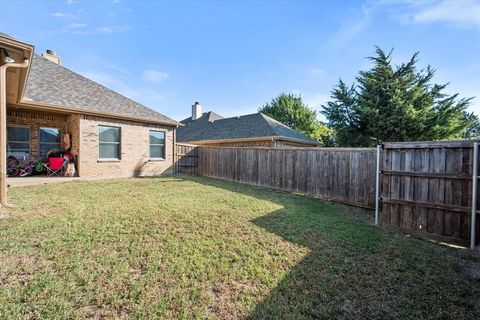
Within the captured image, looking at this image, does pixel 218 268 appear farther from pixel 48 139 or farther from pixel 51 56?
pixel 51 56

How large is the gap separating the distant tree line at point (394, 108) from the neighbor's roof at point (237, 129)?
3351 millimetres

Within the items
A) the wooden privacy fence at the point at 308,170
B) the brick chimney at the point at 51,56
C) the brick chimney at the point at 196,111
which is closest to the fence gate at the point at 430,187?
the wooden privacy fence at the point at 308,170

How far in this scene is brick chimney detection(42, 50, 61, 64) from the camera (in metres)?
12.3

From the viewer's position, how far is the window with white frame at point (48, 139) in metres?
10.0

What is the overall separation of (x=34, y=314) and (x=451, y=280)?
457 cm

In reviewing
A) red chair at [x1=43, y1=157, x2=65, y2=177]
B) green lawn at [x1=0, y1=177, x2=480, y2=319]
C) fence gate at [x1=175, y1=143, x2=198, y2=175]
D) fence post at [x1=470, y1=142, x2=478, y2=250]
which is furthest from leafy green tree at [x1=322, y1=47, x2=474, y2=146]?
red chair at [x1=43, y1=157, x2=65, y2=177]

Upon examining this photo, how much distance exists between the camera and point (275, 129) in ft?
53.6

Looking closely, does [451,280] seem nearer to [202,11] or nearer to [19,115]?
[202,11]

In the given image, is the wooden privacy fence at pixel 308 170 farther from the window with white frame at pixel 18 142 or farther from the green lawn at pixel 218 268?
the window with white frame at pixel 18 142

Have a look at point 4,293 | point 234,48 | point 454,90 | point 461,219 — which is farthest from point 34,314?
point 454,90

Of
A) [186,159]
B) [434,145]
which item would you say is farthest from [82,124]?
[434,145]

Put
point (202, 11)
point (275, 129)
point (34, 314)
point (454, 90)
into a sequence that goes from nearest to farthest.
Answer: point (34, 314) < point (202, 11) < point (454, 90) < point (275, 129)

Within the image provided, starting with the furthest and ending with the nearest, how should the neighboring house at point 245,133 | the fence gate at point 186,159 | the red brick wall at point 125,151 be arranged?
the neighboring house at point 245,133, the fence gate at point 186,159, the red brick wall at point 125,151

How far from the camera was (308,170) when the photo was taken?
8.30m
